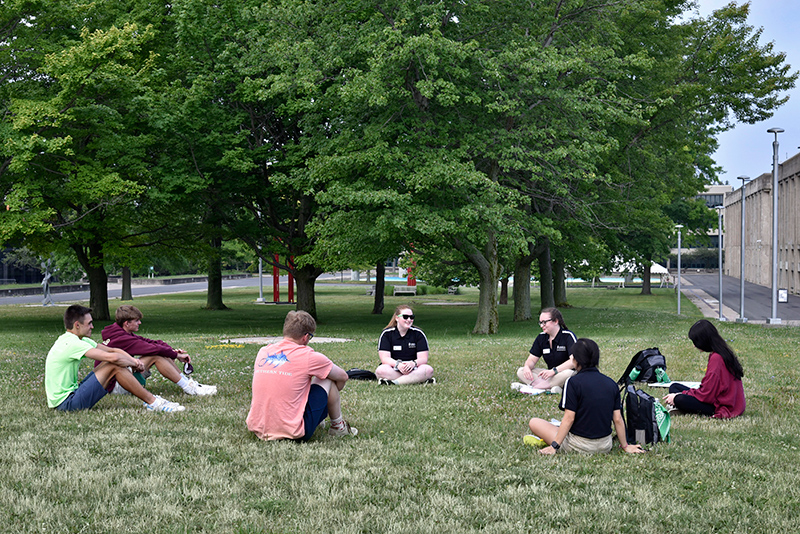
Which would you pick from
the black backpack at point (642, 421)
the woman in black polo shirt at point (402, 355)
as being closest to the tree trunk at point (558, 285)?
the woman in black polo shirt at point (402, 355)

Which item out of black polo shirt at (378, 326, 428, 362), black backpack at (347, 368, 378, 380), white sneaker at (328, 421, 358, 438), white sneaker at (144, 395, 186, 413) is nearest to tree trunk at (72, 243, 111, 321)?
black backpack at (347, 368, 378, 380)

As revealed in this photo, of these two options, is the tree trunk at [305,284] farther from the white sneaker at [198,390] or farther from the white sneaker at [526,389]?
the white sneaker at [526,389]

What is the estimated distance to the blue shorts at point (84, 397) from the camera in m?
8.45

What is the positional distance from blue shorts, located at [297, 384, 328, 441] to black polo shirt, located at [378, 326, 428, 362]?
3.76 meters

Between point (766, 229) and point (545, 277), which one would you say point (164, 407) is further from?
point (766, 229)

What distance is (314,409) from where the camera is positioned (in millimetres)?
7211

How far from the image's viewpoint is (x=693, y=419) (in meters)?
8.52

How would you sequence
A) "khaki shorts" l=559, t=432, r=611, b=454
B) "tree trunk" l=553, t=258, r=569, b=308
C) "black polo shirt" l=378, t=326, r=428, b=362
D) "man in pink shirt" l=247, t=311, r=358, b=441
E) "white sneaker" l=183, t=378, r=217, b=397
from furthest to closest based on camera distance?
"tree trunk" l=553, t=258, r=569, b=308
"black polo shirt" l=378, t=326, r=428, b=362
"white sneaker" l=183, t=378, r=217, b=397
"man in pink shirt" l=247, t=311, r=358, b=441
"khaki shorts" l=559, t=432, r=611, b=454

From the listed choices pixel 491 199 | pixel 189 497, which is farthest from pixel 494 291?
pixel 189 497

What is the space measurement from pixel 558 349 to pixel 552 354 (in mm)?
112

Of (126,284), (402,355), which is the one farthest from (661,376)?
(126,284)

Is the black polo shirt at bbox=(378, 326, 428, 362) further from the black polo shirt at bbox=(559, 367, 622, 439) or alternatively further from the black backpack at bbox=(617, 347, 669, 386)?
the black polo shirt at bbox=(559, 367, 622, 439)

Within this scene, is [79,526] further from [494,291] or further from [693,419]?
[494,291]

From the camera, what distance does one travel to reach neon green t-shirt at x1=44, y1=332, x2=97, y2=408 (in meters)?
8.24
